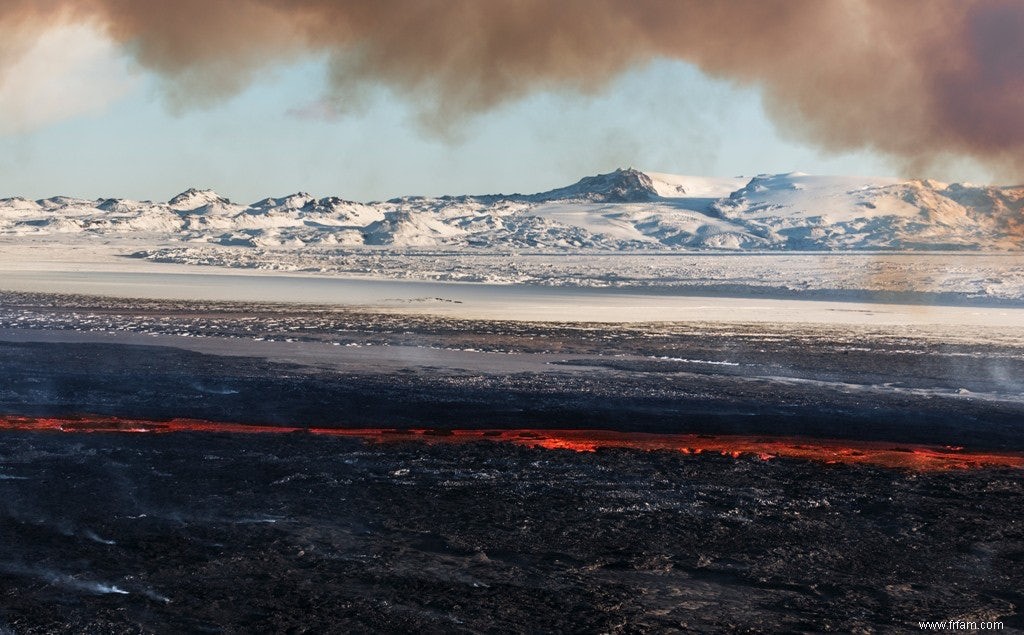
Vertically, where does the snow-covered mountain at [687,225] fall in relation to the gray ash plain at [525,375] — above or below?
above

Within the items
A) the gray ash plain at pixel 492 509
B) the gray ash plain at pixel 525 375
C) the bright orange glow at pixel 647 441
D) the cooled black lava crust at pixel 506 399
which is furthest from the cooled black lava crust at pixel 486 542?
the gray ash plain at pixel 525 375

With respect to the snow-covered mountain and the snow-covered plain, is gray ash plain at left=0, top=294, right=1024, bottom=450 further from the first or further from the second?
the snow-covered mountain

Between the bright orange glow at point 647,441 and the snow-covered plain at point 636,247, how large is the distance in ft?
79.6

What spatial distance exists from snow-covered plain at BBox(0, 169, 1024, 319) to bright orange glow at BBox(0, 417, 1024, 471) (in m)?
24.3

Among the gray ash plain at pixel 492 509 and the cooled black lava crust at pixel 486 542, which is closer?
the cooled black lava crust at pixel 486 542

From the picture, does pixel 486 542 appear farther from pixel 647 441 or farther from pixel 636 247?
pixel 636 247

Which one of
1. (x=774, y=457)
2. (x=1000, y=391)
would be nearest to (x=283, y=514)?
(x=774, y=457)

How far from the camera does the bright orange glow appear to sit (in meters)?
14.9

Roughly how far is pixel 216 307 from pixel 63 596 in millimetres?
32127

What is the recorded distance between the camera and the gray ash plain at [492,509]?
347 inches

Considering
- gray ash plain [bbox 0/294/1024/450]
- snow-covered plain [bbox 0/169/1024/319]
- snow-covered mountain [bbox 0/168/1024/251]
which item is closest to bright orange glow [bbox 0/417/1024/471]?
gray ash plain [bbox 0/294/1024/450]

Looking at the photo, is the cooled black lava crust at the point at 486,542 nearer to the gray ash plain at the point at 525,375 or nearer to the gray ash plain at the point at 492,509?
the gray ash plain at the point at 492,509

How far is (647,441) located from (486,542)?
588 cm

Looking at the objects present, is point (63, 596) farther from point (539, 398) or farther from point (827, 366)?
point (827, 366)
